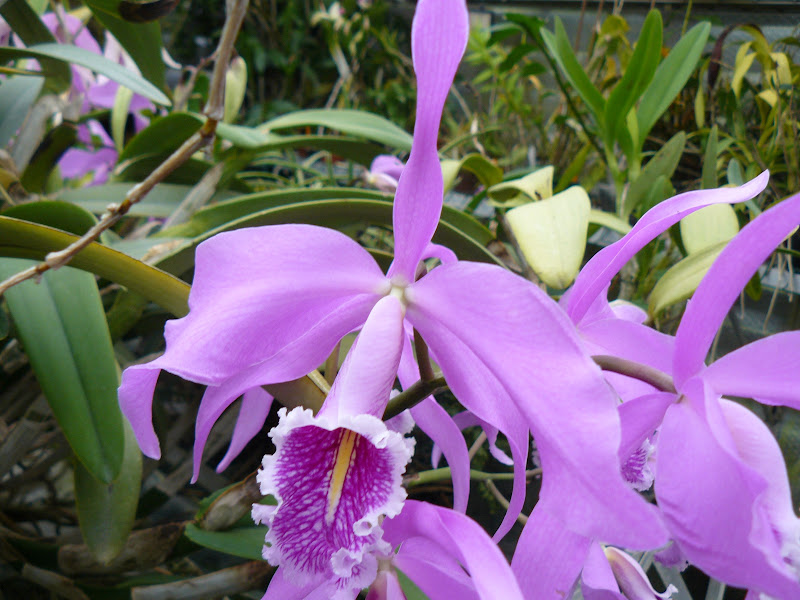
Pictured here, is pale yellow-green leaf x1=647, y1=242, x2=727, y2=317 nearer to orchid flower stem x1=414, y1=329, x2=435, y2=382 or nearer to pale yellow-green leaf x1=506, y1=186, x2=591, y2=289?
pale yellow-green leaf x1=506, y1=186, x2=591, y2=289

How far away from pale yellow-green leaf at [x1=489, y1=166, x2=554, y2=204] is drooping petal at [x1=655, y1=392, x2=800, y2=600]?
44 centimetres

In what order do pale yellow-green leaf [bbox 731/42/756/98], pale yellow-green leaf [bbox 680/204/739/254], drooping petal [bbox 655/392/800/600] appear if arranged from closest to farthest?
drooping petal [bbox 655/392/800/600] → pale yellow-green leaf [bbox 680/204/739/254] → pale yellow-green leaf [bbox 731/42/756/98]

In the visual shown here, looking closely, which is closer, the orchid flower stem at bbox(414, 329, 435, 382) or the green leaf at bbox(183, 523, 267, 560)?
the orchid flower stem at bbox(414, 329, 435, 382)

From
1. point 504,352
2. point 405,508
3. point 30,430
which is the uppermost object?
point 504,352

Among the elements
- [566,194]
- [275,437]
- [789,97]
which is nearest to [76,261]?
[275,437]

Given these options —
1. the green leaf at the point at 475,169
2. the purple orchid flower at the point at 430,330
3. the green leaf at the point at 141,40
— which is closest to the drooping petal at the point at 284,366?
the purple orchid flower at the point at 430,330

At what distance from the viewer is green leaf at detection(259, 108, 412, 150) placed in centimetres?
69

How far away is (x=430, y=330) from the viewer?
0.88ft

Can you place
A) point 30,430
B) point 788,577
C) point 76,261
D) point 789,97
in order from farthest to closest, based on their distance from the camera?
point 789,97 → point 30,430 → point 76,261 → point 788,577

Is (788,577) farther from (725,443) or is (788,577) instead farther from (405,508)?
(405,508)

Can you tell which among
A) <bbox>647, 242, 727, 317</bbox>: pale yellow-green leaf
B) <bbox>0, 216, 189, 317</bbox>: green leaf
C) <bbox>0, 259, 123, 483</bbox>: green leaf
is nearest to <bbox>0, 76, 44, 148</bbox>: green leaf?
<bbox>0, 259, 123, 483</bbox>: green leaf

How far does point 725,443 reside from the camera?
206mm

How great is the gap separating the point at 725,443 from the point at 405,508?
153mm

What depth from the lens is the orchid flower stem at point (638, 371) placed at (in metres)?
0.24
